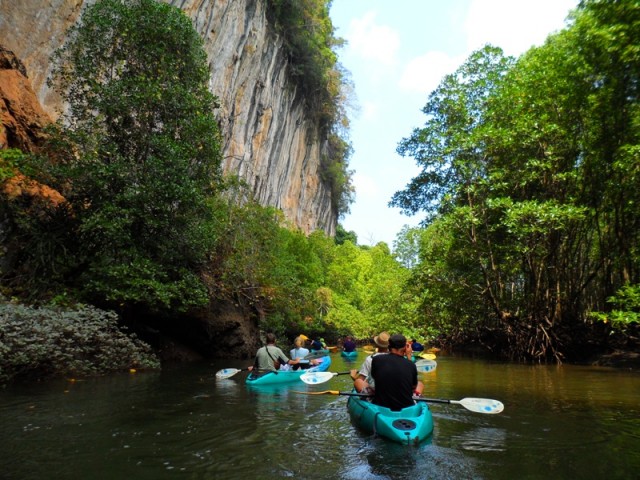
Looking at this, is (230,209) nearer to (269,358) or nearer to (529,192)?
(269,358)

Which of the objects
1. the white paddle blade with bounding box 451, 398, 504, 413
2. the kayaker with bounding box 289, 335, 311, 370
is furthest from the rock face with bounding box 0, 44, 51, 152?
the white paddle blade with bounding box 451, 398, 504, 413

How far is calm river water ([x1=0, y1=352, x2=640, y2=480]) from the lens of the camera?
4.38 metres

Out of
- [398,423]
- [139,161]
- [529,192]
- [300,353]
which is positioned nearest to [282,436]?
[398,423]

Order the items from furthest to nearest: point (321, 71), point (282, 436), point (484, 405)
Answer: point (321, 71)
point (484, 405)
point (282, 436)

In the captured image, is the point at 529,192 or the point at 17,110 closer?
the point at 17,110

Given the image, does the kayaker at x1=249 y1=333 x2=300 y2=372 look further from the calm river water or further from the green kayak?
the green kayak

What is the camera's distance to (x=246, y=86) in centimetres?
2822

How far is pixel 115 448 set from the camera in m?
5.04

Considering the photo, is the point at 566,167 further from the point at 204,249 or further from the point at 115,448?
the point at 115,448

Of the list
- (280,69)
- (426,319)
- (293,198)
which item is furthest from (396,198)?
(293,198)

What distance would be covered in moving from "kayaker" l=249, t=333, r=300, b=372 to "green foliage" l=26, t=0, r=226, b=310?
2.91 metres

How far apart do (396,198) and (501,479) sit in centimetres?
1549

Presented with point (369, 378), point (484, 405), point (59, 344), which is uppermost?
point (59, 344)

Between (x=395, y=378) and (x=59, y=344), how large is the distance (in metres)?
7.21
